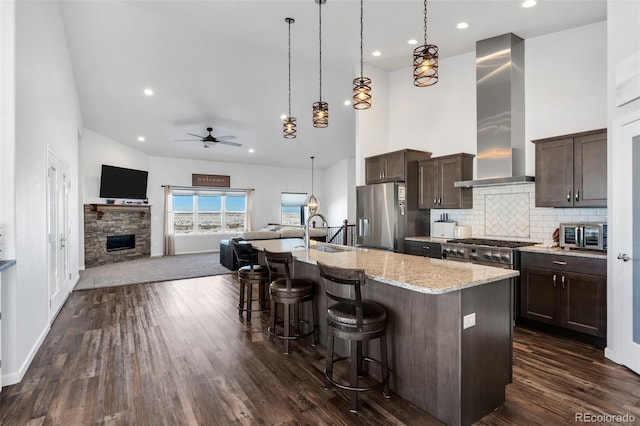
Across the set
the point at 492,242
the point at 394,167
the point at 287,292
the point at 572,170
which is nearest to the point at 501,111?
the point at 572,170

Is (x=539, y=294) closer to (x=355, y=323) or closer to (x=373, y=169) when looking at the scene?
(x=355, y=323)

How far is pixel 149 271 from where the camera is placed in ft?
25.0

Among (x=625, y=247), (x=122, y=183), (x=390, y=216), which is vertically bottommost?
(x=625, y=247)

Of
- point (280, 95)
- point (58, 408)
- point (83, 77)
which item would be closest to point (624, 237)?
point (58, 408)

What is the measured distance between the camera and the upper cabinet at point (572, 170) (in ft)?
11.5

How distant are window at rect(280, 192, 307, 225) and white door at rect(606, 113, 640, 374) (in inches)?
410

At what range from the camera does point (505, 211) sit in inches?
183

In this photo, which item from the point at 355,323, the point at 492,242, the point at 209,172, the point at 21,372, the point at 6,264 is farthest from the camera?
the point at 209,172

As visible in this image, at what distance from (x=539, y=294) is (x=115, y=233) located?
379 inches

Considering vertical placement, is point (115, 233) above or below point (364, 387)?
above

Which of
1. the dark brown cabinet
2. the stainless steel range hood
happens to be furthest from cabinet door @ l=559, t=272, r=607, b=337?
the stainless steel range hood

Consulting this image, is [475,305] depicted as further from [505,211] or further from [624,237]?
[505,211]

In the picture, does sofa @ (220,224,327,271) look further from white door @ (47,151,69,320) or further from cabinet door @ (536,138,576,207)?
cabinet door @ (536,138,576,207)

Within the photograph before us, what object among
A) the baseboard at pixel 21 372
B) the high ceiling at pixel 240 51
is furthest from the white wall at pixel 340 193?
the baseboard at pixel 21 372
